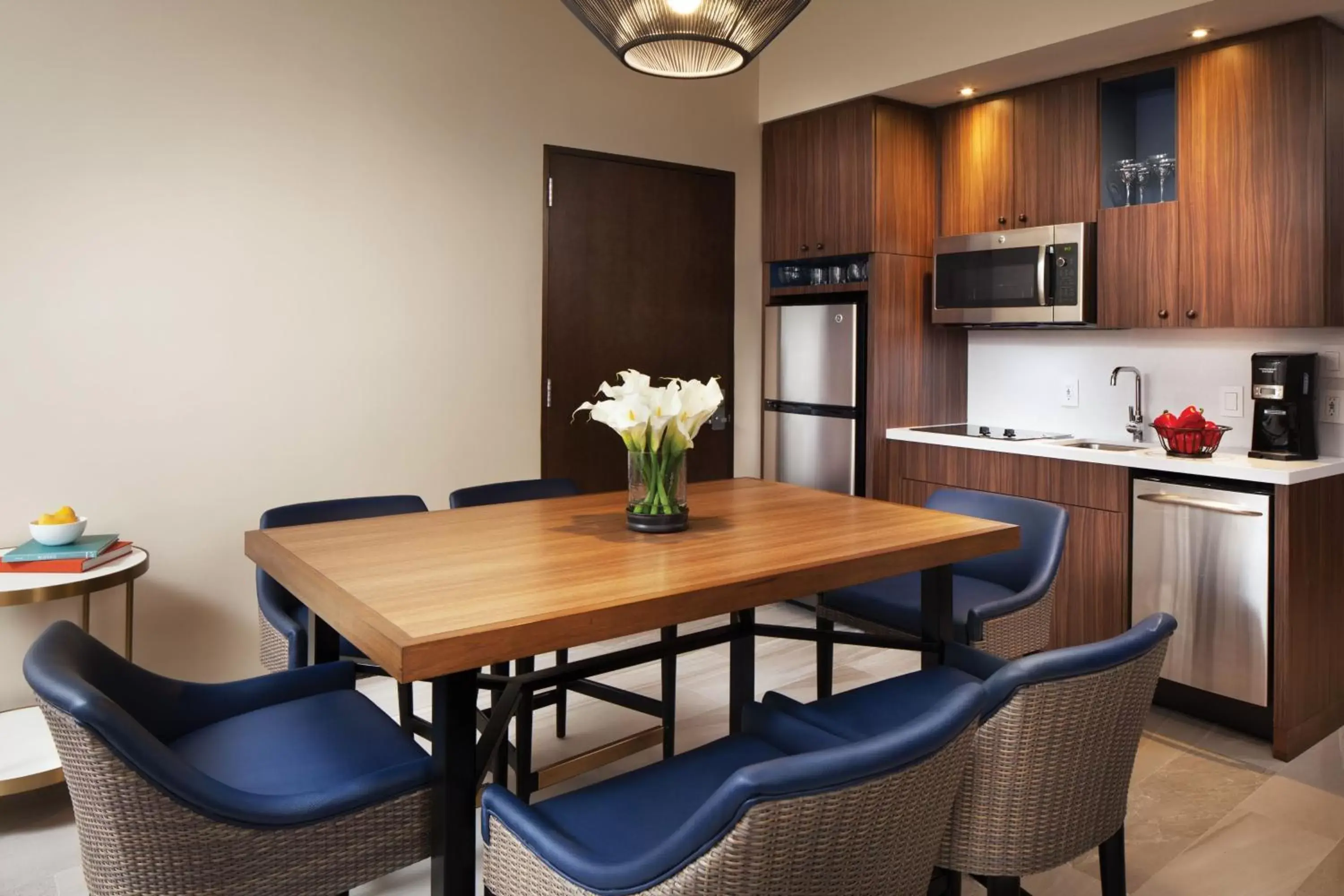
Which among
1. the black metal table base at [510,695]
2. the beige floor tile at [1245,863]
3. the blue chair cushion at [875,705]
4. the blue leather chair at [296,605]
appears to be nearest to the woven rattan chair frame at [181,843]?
the black metal table base at [510,695]

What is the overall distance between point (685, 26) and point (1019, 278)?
7.74 ft

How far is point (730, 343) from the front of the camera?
15.6 ft

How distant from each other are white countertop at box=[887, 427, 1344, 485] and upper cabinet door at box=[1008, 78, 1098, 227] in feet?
3.08

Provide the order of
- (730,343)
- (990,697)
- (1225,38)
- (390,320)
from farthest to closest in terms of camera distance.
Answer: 1. (730,343)
2. (390,320)
3. (1225,38)
4. (990,697)

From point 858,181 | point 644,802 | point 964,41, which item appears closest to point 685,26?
point 644,802

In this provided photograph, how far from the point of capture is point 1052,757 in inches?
59.5

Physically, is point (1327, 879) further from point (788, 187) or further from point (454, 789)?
point (788, 187)

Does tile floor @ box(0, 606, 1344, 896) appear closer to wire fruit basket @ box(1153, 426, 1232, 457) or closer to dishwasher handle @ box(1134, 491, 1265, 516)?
dishwasher handle @ box(1134, 491, 1265, 516)

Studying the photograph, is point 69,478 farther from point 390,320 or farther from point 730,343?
point 730,343

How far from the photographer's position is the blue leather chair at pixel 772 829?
108cm

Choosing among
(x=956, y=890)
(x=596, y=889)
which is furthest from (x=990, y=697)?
(x=596, y=889)

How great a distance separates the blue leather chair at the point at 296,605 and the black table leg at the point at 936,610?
Result: 131cm

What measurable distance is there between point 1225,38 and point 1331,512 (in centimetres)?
169

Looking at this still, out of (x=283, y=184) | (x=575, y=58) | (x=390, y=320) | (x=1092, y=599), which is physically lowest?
(x=1092, y=599)
